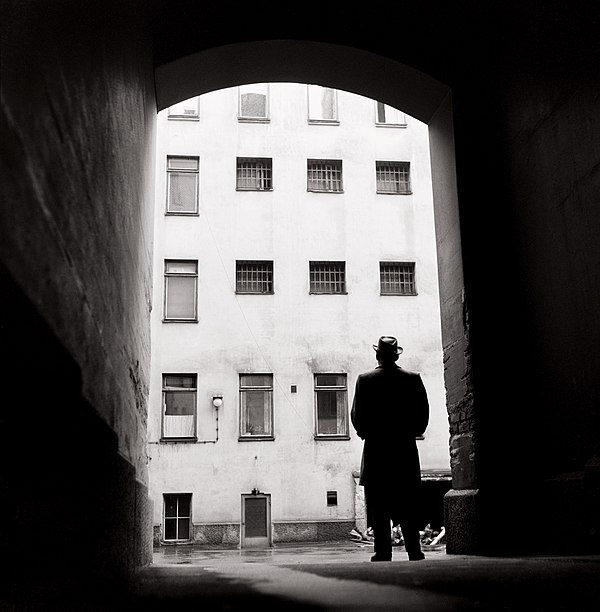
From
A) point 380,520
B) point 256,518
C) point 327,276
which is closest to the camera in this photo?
point 380,520

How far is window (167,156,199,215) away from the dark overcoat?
44.2 feet

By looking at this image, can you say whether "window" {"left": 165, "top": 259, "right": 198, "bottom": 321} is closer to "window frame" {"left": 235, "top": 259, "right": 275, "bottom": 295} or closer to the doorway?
"window frame" {"left": 235, "top": 259, "right": 275, "bottom": 295}

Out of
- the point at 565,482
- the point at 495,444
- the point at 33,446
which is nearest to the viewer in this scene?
the point at 33,446

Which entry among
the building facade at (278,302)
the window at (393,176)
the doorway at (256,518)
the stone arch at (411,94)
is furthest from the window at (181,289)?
the stone arch at (411,94)

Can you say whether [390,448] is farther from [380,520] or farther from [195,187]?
[195,187]

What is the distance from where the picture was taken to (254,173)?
63.3ft

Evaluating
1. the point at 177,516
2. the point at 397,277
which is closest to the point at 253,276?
the point at 397,277

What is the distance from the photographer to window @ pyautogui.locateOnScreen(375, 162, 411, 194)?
1947cm

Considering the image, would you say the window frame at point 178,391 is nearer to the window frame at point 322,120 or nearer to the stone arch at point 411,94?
the window frame at point 322,120

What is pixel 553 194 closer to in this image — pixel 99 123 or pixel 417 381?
pixel 417 381

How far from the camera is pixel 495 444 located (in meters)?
5.77

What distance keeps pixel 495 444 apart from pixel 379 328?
→ 1254 centimetres

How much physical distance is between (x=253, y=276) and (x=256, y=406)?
3.17 meters

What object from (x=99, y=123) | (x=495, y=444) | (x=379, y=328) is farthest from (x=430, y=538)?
(x=99, y=123)
